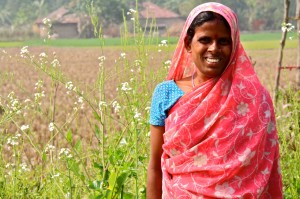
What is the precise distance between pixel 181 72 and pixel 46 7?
262ft

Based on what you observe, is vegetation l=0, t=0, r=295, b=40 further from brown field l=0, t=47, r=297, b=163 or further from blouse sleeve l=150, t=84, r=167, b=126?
blouse sleeve l=150, t=84, r=167, b=126

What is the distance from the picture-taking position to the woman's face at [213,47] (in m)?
2.18

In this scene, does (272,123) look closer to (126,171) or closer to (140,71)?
(126,171)

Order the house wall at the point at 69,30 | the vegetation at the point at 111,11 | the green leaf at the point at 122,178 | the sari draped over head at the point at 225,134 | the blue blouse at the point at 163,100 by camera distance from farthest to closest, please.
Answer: the house wall at the point at 69,30 → the vegetation at the point at 111,11 → the green leaf at the point at 122,178 → the blue blouse at the point at 163,100 → the sari draped over head at the point at 225,134

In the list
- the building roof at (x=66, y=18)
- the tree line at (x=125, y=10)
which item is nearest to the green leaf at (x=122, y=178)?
the tree line at (x=125, y=10)

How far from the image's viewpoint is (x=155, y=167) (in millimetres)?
2402

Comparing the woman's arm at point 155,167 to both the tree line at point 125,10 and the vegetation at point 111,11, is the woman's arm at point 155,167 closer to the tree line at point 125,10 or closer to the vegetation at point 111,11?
the vegetation at point 111,11

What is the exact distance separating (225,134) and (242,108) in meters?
0.11

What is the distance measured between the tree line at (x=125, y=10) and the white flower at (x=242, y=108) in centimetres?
5497

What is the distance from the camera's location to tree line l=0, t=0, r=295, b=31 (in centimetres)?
A: 5878

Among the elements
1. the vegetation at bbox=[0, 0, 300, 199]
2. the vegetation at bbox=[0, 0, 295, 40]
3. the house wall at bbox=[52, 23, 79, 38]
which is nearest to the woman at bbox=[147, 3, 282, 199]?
the vegetation at bbox=[0, 0, 300, 199]

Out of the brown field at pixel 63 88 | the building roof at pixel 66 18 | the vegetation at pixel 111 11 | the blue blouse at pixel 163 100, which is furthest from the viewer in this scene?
the building roof at pixel 66 18

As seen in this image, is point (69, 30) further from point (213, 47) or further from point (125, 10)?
point (213, 47)

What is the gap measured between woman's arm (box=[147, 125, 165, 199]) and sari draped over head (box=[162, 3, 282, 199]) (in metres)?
0.11
